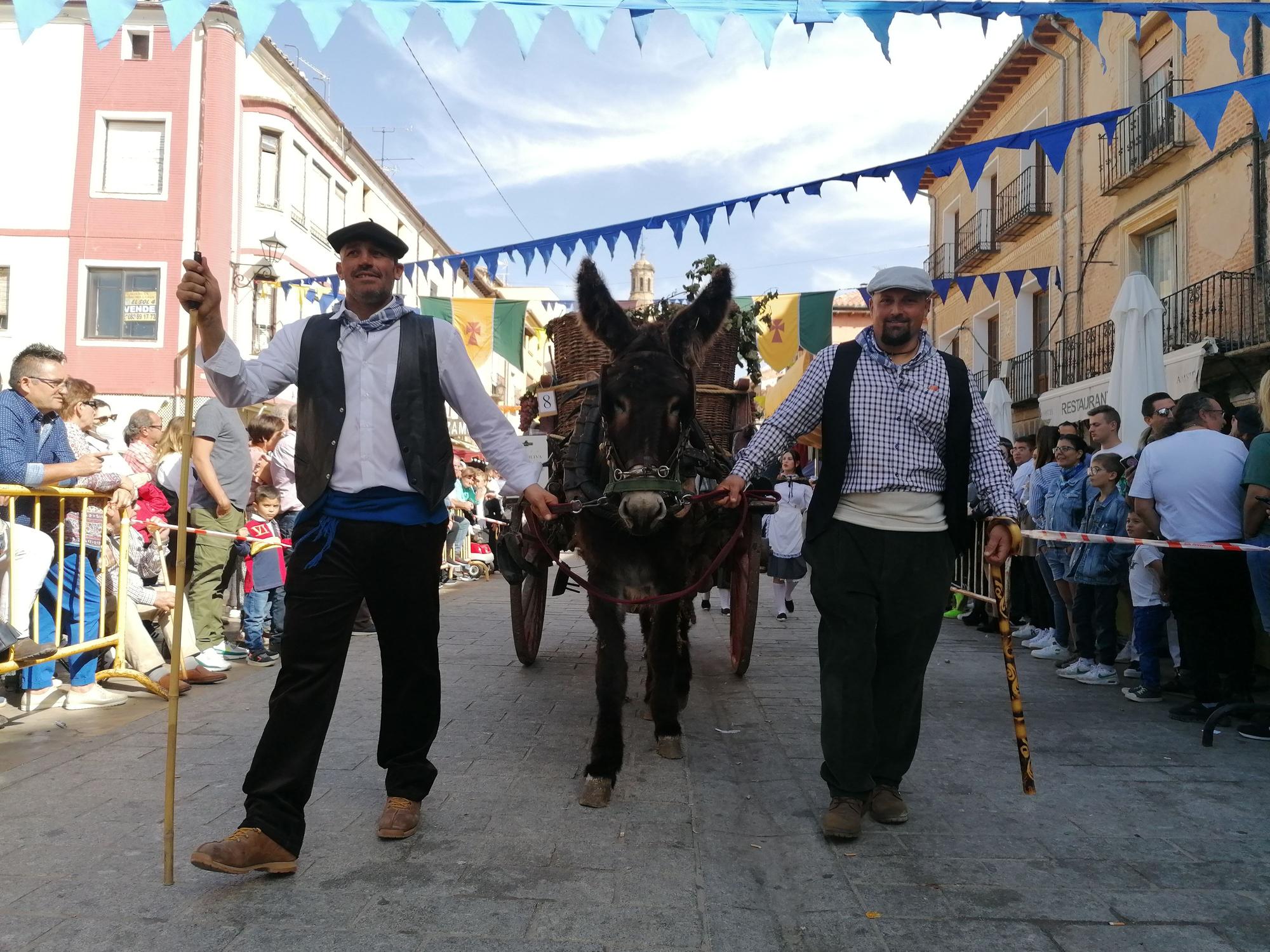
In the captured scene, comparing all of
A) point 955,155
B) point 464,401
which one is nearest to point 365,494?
point 464,401

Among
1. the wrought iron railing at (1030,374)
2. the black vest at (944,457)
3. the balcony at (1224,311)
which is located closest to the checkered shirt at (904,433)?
the black vest at (944,457)

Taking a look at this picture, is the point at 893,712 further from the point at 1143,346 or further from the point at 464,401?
the point at 1143,346

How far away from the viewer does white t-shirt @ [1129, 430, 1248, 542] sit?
571 cm

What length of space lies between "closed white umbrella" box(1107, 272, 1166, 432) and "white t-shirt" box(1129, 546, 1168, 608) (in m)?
3.87

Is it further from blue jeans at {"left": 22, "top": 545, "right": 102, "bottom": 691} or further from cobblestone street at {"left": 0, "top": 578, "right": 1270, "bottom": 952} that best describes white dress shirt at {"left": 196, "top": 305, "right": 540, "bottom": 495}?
blue jeans at {"left": 22, "top": 545, "right": 102, "bottom": 691}

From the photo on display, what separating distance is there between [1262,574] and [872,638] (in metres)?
2.93

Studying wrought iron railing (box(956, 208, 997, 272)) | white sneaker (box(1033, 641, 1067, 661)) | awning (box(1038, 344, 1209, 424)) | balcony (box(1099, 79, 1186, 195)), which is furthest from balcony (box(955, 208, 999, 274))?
white sneaker (box(1033, 641, 1067, 661))

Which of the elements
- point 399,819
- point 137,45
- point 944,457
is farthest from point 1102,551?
point 137,45

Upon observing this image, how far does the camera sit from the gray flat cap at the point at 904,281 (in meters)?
3.80

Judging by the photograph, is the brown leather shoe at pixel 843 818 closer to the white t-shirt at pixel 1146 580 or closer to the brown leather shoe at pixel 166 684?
the white t-shirt at pixel 1146 580

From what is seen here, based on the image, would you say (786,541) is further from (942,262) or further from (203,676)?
(942,262)

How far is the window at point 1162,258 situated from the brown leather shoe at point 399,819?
15685mm

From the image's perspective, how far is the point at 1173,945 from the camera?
2689 mm

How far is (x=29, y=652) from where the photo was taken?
16.5 ft
